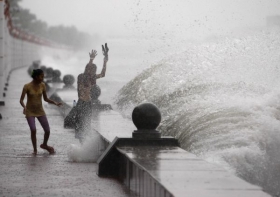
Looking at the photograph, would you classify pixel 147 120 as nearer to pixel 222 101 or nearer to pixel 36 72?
pixel 36 72

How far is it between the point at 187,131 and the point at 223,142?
8.43 feet

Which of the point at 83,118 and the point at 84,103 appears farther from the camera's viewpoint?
the point at 84,103

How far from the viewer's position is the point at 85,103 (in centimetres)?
1412

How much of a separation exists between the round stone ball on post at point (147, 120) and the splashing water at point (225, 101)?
90cm

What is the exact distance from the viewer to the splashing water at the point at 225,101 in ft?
34.7

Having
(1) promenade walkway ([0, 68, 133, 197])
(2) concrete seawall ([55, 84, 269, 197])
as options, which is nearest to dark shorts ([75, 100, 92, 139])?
(1) promenade walkway ([0, 68, 133, 197])

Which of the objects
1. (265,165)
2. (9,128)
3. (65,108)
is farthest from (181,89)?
(265,165)

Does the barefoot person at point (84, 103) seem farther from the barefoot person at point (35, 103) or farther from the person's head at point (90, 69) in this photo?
the barefoot person at point (35, 103)

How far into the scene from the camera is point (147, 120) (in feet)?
33.7

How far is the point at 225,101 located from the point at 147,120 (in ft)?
20.9

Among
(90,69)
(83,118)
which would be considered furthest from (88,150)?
(90,69)

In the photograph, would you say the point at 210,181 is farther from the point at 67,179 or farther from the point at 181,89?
the point at 181,89

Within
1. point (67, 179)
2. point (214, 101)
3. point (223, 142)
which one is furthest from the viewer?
point (214, 101)

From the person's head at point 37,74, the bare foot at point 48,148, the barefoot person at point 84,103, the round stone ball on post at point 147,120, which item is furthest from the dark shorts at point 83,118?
the round stone ball on post at point 147,120
